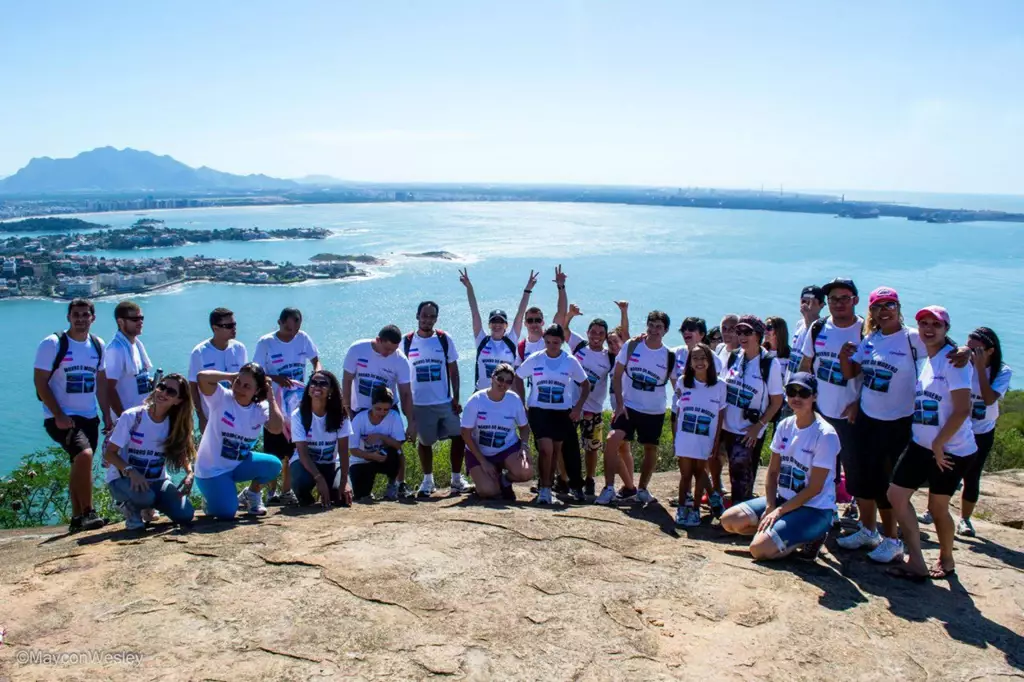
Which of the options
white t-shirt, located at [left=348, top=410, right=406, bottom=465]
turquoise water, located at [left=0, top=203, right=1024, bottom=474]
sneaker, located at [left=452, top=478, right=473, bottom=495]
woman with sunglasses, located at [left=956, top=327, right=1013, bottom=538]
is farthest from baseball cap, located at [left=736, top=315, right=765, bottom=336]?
turquoise water, located at [left=0, top=203, right=1024, bottom=474]

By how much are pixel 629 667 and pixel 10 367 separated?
47.8 metres

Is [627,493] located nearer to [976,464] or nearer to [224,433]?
[976,464]

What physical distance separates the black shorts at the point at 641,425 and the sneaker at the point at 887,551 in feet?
6.52

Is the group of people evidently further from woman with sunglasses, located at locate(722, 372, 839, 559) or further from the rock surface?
the rock surface

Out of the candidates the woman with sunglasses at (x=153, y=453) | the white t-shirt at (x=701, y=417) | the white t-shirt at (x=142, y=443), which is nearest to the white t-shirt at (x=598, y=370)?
the white t-shirt at (x=701, y=417)

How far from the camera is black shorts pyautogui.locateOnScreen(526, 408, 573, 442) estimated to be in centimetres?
665

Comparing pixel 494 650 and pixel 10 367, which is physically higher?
pixel 494 650

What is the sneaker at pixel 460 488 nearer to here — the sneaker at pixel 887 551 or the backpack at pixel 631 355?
the backpack at pixel 631 355

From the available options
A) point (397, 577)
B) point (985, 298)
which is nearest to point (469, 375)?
point (397, 577)

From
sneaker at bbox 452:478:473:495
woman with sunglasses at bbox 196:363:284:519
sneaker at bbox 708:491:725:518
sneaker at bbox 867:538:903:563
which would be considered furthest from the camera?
sneaker at bbox 452:478:473:495

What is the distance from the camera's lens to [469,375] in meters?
38.4

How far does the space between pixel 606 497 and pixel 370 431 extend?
214 cm

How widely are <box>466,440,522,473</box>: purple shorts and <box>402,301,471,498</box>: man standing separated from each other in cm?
70

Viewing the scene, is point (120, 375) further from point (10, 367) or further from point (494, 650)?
Answer: point (10, 367)
